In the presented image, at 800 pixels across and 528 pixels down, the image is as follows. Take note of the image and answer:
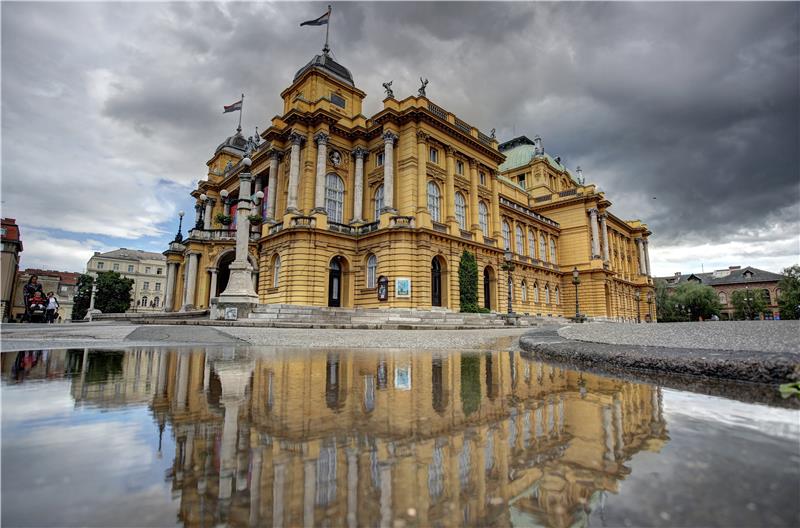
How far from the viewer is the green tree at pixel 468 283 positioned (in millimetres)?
26328

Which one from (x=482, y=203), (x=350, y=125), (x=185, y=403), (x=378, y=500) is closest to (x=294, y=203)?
(x=350, y=125)

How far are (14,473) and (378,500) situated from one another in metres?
1.31

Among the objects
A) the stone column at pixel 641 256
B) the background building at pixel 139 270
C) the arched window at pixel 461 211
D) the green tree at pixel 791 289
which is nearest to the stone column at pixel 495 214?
the arched window at pixel 461 211

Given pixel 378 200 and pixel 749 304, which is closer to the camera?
pixel 378 200

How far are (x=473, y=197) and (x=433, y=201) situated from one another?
406cm

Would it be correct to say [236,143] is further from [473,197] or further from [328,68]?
[473,197]

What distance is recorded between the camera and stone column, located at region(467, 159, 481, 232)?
2898 cm

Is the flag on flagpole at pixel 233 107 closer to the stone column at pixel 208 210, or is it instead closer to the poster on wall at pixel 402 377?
the stone column at pixel 208 210

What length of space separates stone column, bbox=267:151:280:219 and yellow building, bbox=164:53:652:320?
3.8 inches

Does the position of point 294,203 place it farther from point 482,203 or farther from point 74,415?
point 74,415

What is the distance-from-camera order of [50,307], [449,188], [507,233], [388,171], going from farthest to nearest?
[507,233]
[449,188]
[388,171]
[50,307]

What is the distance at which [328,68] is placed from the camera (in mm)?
28828

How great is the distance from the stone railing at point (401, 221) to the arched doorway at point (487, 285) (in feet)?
27.7

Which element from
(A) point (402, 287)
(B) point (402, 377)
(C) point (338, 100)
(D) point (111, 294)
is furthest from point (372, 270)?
(D) point (111, 294)
